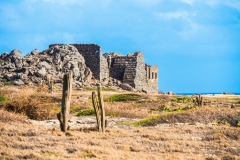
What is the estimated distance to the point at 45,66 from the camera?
4688cm

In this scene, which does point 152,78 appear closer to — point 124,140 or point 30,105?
point 30,105

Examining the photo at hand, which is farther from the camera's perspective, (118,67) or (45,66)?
(118,67)

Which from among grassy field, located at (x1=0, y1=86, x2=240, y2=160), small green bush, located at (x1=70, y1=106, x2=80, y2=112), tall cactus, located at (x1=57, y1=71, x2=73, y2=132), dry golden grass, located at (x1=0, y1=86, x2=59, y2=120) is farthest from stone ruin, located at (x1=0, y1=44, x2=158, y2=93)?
tall cactus, located at (x1=57, y1=71, x2=73, y2=132)

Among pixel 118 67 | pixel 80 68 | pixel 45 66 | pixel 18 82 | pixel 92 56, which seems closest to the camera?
pixel 18 82

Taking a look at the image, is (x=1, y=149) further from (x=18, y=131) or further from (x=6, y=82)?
Result: (x=6, y=82)

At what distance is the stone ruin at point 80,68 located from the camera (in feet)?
148

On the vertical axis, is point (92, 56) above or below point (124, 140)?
above

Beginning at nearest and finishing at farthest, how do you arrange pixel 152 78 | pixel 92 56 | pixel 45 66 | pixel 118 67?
pixel 45 66 < pixel 92 56 < pixel 118 67 < pixel 152 78

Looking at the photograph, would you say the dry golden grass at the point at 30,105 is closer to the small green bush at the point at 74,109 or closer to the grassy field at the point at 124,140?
the grassy field at the point at 124,140

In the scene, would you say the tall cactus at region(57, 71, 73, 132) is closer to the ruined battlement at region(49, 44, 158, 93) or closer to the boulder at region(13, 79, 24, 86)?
the boulder at region(13, 79, 24, 86)

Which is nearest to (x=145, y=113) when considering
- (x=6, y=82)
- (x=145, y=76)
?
(x=6, y=82)

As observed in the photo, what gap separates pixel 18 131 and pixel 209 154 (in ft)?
22.4

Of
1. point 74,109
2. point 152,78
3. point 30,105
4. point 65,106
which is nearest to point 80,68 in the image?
point 152,78

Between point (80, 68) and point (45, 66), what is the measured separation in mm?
5012
